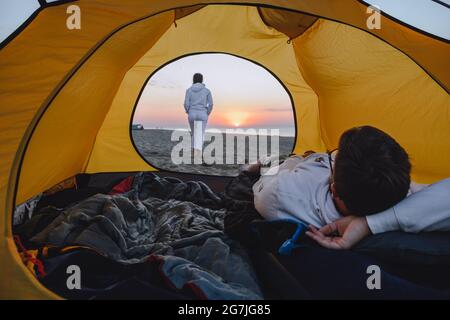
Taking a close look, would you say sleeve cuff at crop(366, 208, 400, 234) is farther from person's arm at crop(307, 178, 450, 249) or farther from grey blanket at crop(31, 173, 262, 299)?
grey blanket at crop(31, 173, 262, 299)

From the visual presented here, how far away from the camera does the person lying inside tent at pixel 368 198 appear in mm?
1104

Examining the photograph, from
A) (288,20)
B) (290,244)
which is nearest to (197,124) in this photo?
(288,20)

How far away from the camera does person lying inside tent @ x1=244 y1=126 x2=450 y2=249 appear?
3.62 feet

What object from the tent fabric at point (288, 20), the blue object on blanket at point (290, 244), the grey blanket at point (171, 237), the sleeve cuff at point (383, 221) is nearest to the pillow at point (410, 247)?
the sleeve cuff at point (383, 221)

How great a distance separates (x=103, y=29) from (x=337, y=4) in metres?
0.85

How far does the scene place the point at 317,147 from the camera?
9.12 ft

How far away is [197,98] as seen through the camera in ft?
14.0

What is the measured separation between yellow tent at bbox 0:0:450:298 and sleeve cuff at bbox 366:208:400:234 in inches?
22.9

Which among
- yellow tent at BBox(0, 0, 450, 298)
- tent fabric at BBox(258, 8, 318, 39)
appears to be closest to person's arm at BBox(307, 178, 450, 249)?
yellow tent at BBox(0, 0, 450, 298)

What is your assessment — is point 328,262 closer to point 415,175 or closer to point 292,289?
point 292,289

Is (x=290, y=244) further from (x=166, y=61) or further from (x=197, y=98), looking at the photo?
(x=197, y=98)

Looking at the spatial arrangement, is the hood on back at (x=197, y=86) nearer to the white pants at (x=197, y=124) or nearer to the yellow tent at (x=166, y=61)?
the white pants at (x=197, y=124)

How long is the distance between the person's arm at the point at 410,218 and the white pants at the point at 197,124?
312cm

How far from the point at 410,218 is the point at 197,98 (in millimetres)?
3369
